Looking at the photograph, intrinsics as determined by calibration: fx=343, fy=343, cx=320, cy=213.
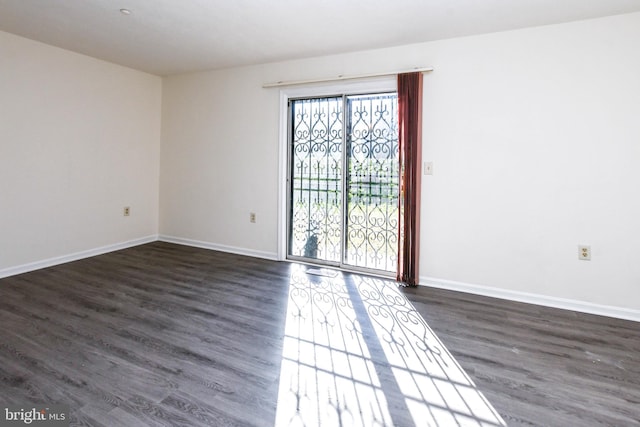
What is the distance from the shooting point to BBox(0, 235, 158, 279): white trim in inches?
138

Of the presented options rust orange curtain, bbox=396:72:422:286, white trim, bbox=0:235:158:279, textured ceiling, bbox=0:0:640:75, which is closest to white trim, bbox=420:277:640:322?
rust orange curtain, bbox=396:72:422:286

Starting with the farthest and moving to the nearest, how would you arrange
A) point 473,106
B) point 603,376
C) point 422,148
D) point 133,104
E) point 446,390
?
point 133,104 < point 422,148 < point 473,106 < point 603,376 < point 446,390

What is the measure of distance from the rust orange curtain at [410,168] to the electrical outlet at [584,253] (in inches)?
51.5

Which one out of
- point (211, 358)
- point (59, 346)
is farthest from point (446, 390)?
point (59, 346)

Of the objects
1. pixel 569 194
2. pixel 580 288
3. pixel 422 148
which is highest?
pixel 422 148

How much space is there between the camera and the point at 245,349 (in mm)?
2160

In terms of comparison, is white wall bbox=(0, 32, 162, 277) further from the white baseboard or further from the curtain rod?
the curtain rod

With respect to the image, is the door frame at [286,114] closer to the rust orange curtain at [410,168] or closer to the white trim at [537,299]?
the rust orange curtain at [410,168]

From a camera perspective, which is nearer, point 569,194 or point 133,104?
point 569,194

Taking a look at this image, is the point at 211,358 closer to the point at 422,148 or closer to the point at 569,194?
the point at 422,148

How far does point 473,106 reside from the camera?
3.15 meters

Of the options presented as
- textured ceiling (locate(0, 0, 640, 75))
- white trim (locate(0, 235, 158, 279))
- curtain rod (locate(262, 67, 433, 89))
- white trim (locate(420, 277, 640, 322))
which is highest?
textured ceiling (locate(0, 0, 640, 75))

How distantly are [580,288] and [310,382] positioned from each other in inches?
97.5

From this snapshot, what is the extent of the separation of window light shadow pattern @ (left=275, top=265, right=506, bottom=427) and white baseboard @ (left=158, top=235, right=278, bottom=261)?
4.55 feet
